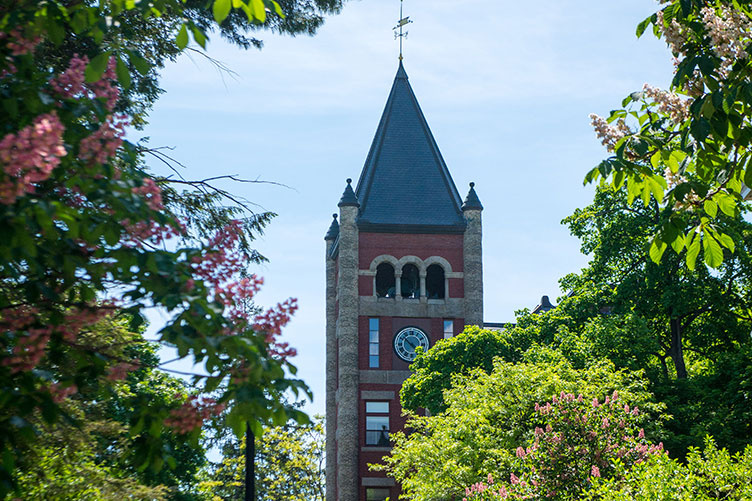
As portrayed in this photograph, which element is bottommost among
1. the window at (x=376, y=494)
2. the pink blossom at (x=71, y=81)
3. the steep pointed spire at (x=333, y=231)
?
the window at (x=376, y=494)

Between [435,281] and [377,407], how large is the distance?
352 inches

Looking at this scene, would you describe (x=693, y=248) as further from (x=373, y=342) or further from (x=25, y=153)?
(x=373, y=342)

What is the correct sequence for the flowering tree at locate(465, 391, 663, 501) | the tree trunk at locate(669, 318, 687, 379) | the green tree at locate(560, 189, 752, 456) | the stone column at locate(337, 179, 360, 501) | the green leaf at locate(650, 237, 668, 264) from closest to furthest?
the green leaf at locate(650, 237, 668, 264)
the flowering tree at locate(465, 391, 663, 501)
the green tree at locate(560, 189, 752, 456)
the tree trunk at locate(669, 318, 687, 379)
the stone column at locate(337, 179, 360, 501)

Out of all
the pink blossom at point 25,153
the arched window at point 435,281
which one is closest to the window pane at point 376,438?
the arched window at point 435,281

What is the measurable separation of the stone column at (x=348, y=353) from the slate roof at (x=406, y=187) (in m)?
0.98

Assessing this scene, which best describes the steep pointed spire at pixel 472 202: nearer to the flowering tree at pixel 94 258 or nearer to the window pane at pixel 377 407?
the window pane at pixel 377 407

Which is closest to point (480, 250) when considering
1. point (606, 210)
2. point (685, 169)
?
point (606, 210)

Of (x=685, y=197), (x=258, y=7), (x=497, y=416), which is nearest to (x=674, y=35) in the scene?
(x=685, y=197)

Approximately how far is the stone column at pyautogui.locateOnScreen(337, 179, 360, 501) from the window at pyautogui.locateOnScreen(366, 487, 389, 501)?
73 cm

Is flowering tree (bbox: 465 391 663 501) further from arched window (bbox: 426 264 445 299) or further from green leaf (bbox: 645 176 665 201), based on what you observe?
arched window (bbox: 426 264 445 299)

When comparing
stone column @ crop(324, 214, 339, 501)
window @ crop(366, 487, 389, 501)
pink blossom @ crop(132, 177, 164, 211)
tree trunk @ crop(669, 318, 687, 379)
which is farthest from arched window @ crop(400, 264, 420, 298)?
pink blossom @ crop(132, 177, 164, 211)

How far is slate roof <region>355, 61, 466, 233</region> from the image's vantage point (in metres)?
62.4

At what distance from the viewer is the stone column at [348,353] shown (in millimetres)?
57844

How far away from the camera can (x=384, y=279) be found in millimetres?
63281
